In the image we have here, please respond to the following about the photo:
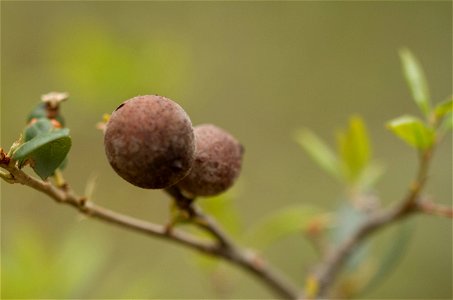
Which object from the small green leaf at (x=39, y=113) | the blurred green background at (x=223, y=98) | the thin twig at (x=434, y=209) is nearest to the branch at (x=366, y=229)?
the thin twig at (x=434, y=209)

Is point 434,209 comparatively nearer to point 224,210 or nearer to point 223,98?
point 224,210

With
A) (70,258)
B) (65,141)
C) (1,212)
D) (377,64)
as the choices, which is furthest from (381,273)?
(377,64)

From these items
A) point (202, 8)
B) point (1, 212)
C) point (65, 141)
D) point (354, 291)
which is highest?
point (65, 141)

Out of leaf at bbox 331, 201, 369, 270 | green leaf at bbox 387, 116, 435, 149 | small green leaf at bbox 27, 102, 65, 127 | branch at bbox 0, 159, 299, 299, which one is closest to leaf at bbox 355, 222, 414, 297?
leaf at bbox 331, 201, 369, 270

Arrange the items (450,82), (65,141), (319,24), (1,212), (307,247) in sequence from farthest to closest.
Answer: (319,24) < (450,82) < (307,247) < (1,212) < (65,141)

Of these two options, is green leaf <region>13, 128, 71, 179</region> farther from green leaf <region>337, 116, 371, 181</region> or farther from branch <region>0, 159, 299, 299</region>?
green leaf <region>337, 116, 371, 181</region>

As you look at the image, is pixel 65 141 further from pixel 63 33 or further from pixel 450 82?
pixel 450 82
